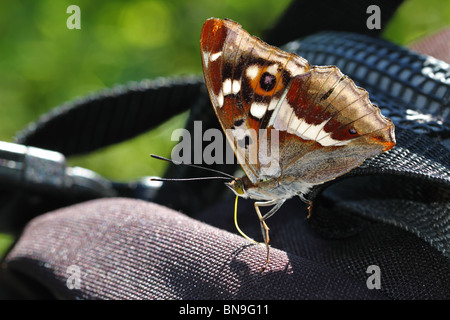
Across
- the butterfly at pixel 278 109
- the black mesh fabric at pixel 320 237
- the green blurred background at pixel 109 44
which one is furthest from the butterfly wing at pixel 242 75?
the green blurred background at pixel 109 44

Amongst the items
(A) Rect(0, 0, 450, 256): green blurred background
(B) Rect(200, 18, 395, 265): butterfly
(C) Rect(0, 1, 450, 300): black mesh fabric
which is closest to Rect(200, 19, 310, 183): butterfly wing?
(B) Rect(200, 18, 395, 265): butterfly

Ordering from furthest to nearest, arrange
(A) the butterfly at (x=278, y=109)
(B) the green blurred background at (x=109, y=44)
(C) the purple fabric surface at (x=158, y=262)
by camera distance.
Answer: (B) the green blurred background at (x=109, y=44) → (A) the butterfly at (x=278, y=109) → (C) the purple fabric surface at (x=158, y=262)

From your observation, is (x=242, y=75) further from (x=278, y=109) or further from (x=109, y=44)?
(x=109, y=44)

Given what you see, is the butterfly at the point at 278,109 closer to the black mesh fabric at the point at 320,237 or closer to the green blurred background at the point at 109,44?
the black mesh fabric at the point at 320,237

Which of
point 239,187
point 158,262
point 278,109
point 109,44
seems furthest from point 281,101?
point 109,44
